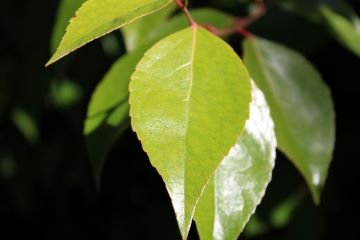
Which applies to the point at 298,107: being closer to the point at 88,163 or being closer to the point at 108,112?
the point at 108,112

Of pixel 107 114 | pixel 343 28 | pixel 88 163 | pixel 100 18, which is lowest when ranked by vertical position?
pixel 88 163

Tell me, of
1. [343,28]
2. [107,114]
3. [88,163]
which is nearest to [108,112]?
[107,114]

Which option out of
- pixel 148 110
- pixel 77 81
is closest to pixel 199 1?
pixel 77 81

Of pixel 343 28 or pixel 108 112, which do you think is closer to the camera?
pixel 108 112

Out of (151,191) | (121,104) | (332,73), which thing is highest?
(121,104)

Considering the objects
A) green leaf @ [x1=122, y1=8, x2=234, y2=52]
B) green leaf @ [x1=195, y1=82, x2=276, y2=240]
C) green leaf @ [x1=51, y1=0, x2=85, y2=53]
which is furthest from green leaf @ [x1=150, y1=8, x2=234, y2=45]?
green leaf @ [x1=195, y1=82, x2=276, y2=240]

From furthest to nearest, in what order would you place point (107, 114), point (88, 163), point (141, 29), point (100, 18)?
1. point (88, 163)
2. point (141, 29)
3. point (107, 114)
4. point (100, 18)

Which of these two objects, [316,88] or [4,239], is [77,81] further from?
[4,239]
